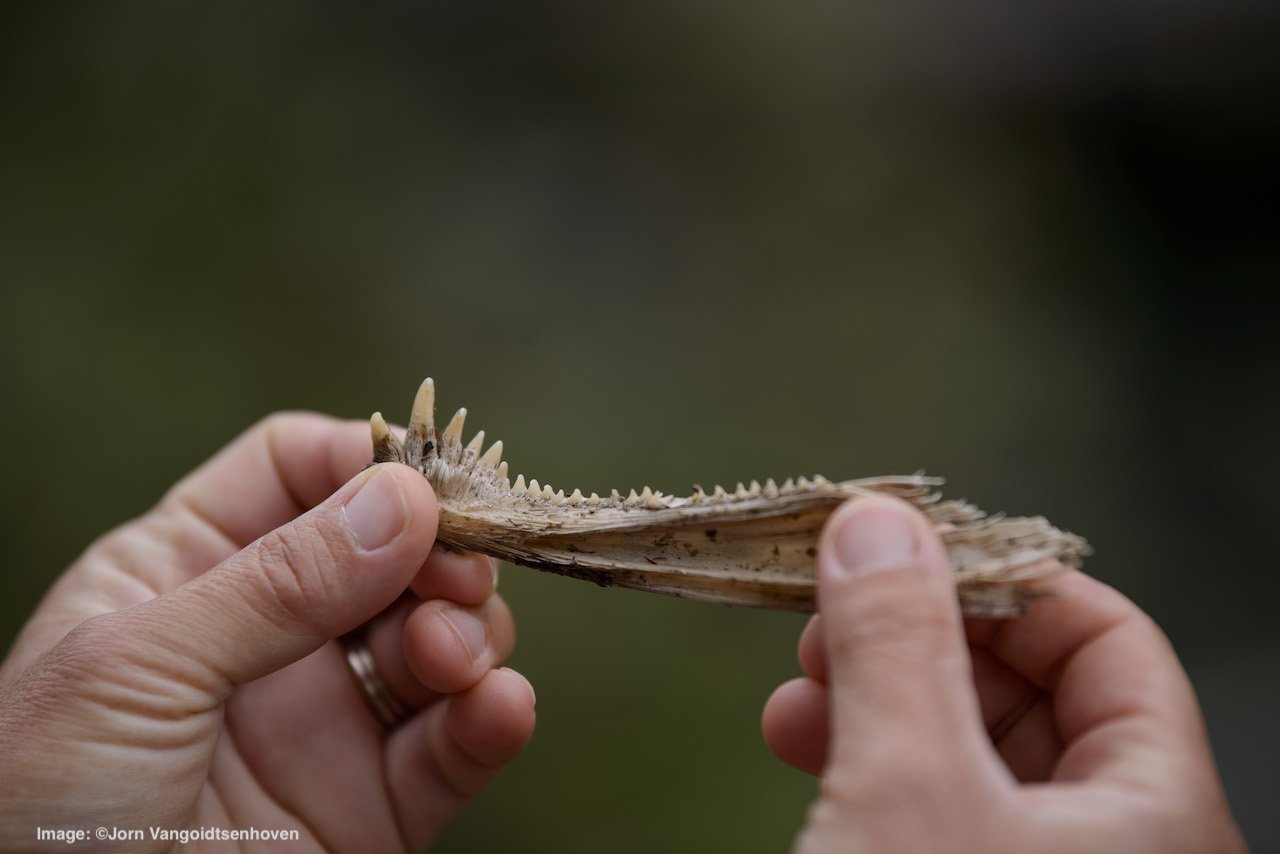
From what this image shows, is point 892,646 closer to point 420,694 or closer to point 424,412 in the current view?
point 424,412

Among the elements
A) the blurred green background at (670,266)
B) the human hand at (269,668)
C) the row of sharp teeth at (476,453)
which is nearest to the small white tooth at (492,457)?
the row of sharp teeth at (476,453)

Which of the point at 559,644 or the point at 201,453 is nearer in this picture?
the point at 559,644

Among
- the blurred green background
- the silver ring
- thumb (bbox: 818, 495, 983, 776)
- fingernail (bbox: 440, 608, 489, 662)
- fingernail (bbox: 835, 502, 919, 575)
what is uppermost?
the blurred green background

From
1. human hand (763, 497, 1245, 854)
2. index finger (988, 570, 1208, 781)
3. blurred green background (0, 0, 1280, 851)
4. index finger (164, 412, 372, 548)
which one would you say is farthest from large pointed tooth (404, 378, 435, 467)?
blurred green background (0, 0, 1280, 851)

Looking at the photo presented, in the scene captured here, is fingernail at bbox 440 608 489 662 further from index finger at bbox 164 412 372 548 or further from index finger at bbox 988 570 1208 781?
index finger at bbox 988 570 1208 781

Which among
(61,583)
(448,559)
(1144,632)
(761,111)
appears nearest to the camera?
(1144,632)

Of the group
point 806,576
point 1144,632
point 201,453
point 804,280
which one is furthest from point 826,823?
point 201,453

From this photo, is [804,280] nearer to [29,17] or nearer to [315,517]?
[315,517]

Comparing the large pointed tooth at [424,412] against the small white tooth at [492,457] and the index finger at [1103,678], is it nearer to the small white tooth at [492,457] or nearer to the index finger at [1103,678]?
the small white tooth at [492,457]
